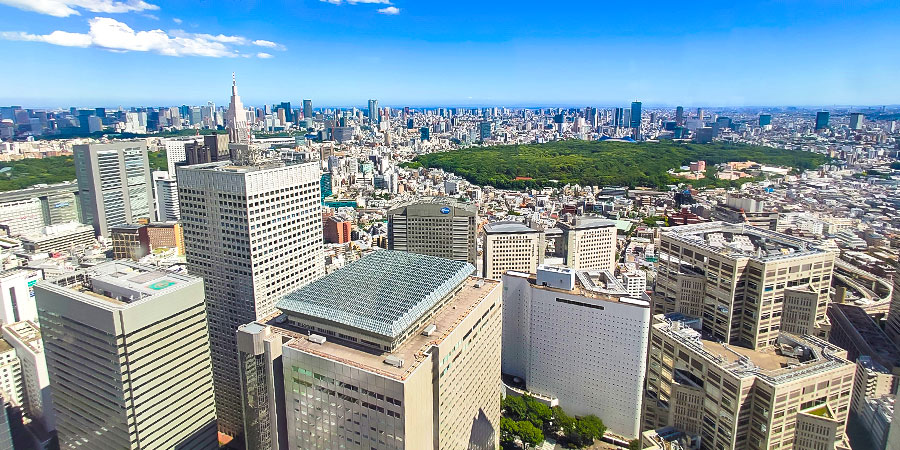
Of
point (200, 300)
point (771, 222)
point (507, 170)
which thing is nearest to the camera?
point (200, 300)

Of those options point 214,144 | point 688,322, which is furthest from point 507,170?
point 688,322

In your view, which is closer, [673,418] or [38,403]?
[673,418]

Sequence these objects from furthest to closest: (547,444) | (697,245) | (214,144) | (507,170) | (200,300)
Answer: (507,170) → (214,144) → (547,444) → (697,245) → (200,300)

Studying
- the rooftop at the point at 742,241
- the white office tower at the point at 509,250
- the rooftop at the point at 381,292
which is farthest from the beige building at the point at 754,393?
the white office tower at the point at 509,250

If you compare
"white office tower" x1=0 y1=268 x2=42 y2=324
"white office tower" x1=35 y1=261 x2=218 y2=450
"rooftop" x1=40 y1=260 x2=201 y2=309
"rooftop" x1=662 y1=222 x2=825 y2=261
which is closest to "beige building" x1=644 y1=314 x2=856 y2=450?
"rooftop" x1=662 y1=222 x2=825 y2=261

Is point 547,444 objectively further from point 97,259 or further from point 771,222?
point 97,259

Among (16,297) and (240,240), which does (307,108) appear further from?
(240,240)

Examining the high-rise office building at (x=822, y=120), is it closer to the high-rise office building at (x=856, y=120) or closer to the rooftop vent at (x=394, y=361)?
the high-rise office building at (x=856, y=120)
